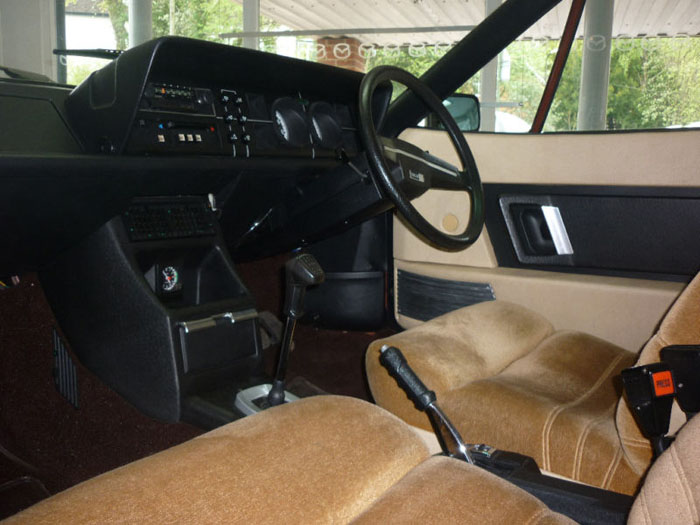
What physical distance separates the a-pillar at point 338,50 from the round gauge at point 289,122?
2.45m

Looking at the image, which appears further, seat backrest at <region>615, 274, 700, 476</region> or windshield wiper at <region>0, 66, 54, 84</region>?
windshield wiper at <region>0, 66, 54, 84</region>

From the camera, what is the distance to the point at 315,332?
2.48 meters

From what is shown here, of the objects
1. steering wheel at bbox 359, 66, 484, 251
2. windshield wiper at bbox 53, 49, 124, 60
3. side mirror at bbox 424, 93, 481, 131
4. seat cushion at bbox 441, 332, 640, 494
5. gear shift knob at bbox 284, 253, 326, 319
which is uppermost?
windshield wiper at bbox 53, 49, 124, 60

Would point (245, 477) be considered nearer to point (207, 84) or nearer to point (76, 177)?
point (76, 177)

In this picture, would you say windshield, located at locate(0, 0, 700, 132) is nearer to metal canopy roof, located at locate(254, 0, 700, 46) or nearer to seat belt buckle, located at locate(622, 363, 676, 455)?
metal canopy roof, located at locate(254, 0, 700, 46)

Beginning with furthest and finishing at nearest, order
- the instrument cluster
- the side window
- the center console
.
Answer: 1. the side window
2. the center console
3. the instrument cluster

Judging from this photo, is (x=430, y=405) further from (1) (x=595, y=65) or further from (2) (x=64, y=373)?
(1) (x=595, y=65)

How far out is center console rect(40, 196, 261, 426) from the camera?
1.61 meters

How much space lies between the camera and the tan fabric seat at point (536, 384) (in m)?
1.07

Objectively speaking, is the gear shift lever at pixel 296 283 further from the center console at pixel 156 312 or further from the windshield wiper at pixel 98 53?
the windshield wiper at pixel 98 53

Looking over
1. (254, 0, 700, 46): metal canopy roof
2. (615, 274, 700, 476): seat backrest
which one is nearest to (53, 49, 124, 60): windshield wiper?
(615, 274, 700, 476): seat backrest

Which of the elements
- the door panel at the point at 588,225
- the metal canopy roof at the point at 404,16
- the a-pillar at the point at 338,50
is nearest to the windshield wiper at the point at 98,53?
the door panel at the point at 588,225

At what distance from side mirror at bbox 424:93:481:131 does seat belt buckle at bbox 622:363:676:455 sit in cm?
153

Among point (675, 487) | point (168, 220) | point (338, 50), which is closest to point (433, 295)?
point (168, 220)
